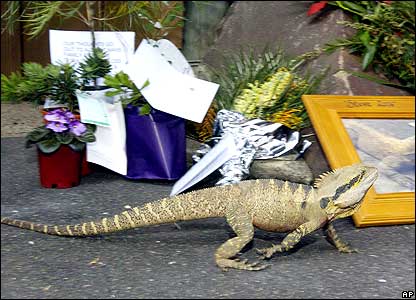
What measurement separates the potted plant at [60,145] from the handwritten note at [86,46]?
369 mm

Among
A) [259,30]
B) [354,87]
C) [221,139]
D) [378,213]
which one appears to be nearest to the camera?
[378,213]

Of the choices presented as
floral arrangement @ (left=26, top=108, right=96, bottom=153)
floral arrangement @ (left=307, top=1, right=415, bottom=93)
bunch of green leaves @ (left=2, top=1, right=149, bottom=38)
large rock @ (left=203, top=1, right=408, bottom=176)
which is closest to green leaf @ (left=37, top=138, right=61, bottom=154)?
floral arrangement @ (left=26, top=108, right=96, bottom=153)

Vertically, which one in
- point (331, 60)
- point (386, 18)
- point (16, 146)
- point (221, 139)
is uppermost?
point (386, 18)

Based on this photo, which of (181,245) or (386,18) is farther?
(386,18)

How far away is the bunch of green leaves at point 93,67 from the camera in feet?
14.1

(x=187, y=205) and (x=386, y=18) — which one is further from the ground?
(x=386, y=18)

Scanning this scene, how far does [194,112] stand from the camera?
13.6ft

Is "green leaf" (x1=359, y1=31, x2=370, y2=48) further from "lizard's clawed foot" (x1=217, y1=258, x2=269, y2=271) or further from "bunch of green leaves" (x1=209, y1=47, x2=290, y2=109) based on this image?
"lizard's clawed foot" (x1=217, y1=258, x2=269, y2=271)

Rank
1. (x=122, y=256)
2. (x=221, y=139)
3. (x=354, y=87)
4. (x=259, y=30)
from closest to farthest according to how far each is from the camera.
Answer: (x=122, y=256) < (x=221, y=139) < (x=354, y=87) < (x=259, y=30)

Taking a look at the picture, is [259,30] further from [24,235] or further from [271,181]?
[24,235]

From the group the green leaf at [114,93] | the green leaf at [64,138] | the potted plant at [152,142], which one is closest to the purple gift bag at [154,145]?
the potted plant at [152,142]

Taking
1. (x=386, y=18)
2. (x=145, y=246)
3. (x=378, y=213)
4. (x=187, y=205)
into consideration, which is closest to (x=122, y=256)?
(x=145, y=246)

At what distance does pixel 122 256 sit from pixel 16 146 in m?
2.04

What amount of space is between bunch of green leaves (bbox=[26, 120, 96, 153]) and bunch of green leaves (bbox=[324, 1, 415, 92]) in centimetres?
209
